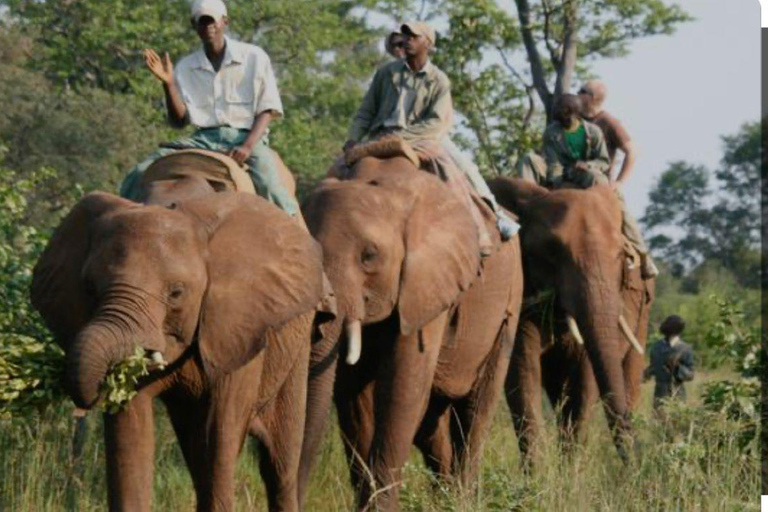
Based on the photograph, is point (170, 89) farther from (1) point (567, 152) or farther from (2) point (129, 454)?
(1) point (567, 152)

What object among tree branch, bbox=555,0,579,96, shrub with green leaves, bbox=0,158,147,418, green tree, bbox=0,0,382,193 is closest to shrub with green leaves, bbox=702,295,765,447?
shrub with green leaves, bbox=0,158,147,418

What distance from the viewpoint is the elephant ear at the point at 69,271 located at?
26.5ft

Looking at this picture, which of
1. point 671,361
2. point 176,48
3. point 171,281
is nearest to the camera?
point 171,281

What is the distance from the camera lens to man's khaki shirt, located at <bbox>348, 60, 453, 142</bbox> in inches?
448

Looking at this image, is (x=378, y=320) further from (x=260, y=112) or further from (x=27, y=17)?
(x=27, y=17)

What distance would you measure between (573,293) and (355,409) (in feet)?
9.91

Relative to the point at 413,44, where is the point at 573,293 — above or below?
below

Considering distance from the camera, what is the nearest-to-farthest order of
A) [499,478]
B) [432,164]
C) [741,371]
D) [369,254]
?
1. [499,478]
2. [369,254]
3. [741,371]
4. [432,164]

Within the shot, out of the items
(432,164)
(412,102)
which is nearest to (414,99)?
(412,102)

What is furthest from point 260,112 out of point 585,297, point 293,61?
point 293,61

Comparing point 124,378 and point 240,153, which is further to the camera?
point 240,153

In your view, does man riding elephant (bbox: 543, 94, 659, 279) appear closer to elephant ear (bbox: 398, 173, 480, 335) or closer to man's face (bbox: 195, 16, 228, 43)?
elephant ear (bbox: 398, 173, 480, 335)

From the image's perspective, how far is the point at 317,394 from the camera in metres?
9.88

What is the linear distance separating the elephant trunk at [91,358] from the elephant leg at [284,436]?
1799 millimetres
